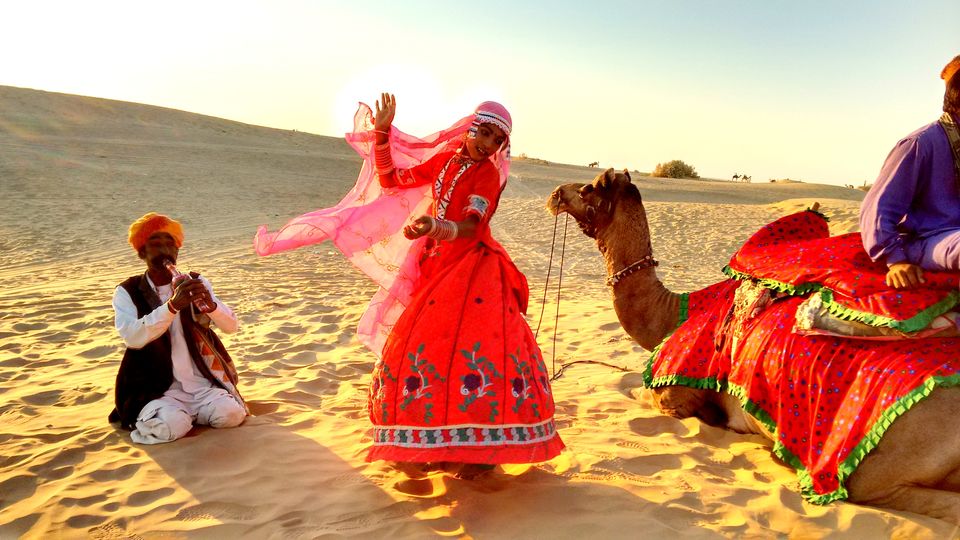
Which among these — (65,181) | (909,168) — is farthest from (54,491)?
(65,181)

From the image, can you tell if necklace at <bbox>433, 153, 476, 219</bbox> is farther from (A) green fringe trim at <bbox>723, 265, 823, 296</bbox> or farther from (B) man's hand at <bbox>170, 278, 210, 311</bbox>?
(A) green fringe trim at <bbox>723, 265, 823, 296</bbox>

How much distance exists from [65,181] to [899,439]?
71.4ft

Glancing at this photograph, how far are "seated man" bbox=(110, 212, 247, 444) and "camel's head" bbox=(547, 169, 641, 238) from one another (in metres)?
2.54

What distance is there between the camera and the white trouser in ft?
14.5

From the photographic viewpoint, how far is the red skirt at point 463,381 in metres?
3.58

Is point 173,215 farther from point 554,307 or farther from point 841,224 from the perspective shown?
point 841,224

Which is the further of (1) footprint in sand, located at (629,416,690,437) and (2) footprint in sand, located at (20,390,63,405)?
(2) footprint in sand, located at (20,390,63,405)

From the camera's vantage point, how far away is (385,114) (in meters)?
4.39

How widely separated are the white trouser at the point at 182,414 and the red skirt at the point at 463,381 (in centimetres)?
133

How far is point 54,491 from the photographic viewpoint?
3.82 meters

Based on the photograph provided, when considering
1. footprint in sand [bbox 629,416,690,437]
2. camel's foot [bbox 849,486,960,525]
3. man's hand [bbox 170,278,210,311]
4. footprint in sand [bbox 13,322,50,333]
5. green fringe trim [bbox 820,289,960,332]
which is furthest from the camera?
footprint in sand [bbox 13,322,50,333]

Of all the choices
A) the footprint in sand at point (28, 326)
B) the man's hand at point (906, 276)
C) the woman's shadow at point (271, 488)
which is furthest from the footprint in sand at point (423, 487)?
the footprint in sand at point (28, 326)

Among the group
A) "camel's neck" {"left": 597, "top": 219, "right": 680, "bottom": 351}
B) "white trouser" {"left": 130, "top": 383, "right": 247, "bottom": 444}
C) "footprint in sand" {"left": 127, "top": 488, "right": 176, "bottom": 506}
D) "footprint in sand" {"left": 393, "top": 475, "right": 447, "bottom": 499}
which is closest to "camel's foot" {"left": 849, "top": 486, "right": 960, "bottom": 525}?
"camel's neck" {"left": 597, "top": 219, "right": 680, "bottom": 351}

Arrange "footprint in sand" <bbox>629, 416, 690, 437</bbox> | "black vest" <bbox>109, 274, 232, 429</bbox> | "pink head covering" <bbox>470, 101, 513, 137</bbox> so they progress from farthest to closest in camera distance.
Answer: "footprint in sand" <bbox>629, 416, 690, 437</bbox>
"black vest" <bbox>109, 274, 232, 429</bbox>
"pink head covering" <bbox>470, 101, 513, 137</bbox>
